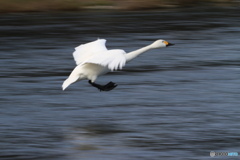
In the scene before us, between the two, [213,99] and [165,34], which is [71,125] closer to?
[213,99]

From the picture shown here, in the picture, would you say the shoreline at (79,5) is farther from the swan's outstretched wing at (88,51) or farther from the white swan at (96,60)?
the swan's outstretched wing at (88,51)

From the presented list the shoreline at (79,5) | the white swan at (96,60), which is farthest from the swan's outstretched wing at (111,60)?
the shoreline at (79,5)

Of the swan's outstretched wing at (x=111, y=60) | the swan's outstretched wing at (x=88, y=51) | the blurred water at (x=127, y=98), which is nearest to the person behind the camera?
the blurred water at (x=127, y=98)

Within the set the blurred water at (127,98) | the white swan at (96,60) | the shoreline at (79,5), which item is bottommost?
the blurred water at (127,98)

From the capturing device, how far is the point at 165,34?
→ 22453 mm

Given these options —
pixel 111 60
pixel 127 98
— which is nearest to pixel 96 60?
pixel 111 60

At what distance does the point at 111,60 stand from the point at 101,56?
0.38 metres

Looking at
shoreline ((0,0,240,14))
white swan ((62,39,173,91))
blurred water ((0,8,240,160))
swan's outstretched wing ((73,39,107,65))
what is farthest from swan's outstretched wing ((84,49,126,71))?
shoreline ((0,0,240,14))

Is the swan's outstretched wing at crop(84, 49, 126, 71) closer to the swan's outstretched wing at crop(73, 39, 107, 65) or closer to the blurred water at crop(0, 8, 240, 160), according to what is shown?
the swan's outstretched wing at crop(73, 39, 107, 65)

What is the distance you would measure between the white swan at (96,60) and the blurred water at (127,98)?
66 centimetres

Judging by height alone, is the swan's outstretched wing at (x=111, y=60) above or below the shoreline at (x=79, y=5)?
below

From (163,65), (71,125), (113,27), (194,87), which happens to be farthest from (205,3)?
(71,125)

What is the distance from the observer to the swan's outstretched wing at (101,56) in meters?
11.4

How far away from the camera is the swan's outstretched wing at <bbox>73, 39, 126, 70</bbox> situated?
37.4 feet
